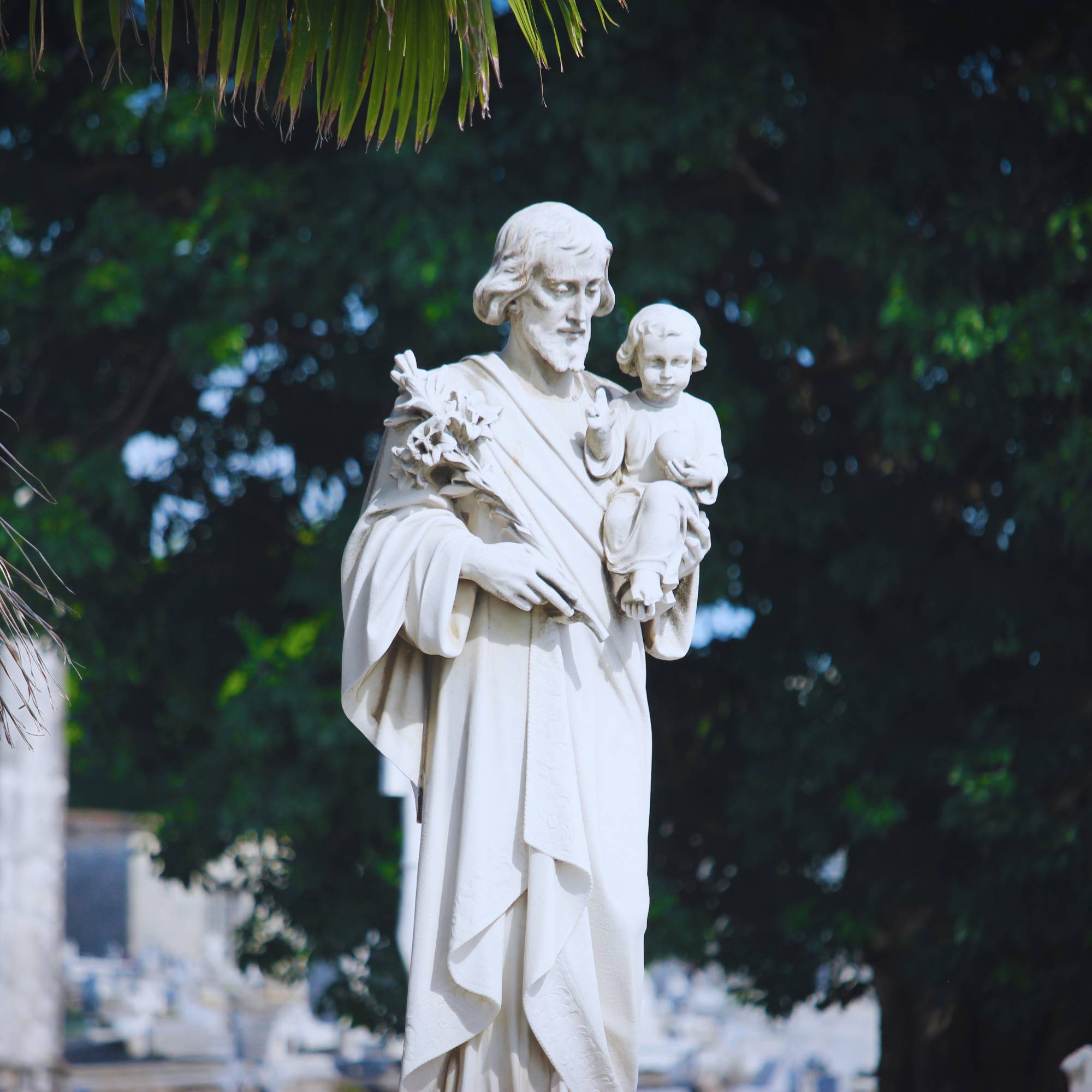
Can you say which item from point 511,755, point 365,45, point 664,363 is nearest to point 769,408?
point 664,363

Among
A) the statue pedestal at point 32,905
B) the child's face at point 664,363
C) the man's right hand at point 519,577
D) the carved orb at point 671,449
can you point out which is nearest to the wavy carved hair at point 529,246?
the child's face at point 664,363

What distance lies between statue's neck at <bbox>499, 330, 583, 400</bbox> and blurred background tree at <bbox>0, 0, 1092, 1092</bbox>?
16.1ft

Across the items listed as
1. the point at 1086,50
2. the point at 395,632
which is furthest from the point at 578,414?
the point at 1086,50

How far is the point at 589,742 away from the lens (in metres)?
3.97

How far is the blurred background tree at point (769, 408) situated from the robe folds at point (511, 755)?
17.1ft

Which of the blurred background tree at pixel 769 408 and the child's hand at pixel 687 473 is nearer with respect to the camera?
the child's hand at pixel 687 473

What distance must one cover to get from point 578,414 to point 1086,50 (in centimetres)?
628

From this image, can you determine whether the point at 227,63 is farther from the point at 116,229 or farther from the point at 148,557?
the point at 148,557

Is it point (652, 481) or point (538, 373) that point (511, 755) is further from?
point (538, 373)

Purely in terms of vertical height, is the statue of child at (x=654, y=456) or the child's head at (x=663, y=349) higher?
the child's head at (x=663, y=349)

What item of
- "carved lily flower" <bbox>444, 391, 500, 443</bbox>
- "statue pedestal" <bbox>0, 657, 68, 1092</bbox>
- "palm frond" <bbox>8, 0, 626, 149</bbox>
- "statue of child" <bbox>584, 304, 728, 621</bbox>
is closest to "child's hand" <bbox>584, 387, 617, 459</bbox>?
"statue of child" <bbox>584, 304, 728, 621</bbox>

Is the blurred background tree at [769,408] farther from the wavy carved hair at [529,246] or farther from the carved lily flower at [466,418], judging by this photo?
the carved lily flower at [466,418]

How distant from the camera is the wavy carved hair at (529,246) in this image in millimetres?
4074

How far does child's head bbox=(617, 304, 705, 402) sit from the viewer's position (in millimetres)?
4074
